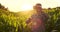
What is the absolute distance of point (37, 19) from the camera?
8.10ft

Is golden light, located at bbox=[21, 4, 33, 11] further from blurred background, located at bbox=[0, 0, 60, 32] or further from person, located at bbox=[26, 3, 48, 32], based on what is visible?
person, located at bbox=[26, 3, 48, 32]

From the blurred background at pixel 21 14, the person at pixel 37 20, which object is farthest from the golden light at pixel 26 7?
the person at pixel 37 20

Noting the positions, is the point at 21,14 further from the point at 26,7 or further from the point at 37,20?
the point at 37,20

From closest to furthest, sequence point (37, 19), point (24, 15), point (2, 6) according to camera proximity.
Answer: point (37, 19) < point (24, 15) < point (2, 6)

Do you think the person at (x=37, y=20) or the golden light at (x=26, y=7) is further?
the golden light at (x=26, y=7)

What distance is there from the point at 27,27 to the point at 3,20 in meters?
0.38

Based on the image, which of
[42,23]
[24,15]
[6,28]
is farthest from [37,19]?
[6,28]

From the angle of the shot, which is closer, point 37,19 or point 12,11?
point 37,19

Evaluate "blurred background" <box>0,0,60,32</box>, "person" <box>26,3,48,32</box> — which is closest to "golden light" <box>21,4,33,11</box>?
"blurred background" <box>0,0,60,32</box>

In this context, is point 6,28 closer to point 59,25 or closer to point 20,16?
point 20,16

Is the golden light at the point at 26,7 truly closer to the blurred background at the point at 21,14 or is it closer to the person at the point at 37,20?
the blurred background at the point at 21,14

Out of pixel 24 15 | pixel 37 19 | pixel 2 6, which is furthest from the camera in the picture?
pixel 2 6

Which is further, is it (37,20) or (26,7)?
(26,7)

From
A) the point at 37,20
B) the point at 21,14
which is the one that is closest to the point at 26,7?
the point at 21,14
